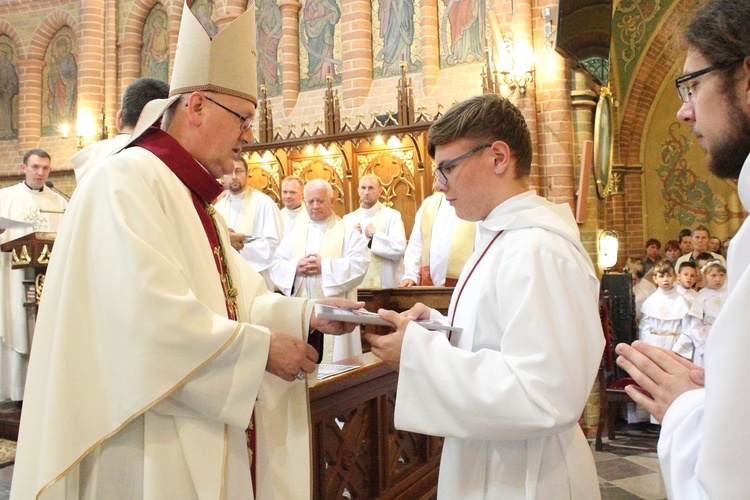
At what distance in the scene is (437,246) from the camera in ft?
21.0

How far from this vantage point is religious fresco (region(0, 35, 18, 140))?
12852 mm

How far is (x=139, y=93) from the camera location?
10.3 feet

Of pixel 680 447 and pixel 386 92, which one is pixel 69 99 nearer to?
pixel 386 92

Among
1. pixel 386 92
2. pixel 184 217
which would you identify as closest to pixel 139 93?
pixel 184 217

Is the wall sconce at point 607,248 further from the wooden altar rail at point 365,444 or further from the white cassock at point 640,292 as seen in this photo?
the wooden altar rail at point 365,444

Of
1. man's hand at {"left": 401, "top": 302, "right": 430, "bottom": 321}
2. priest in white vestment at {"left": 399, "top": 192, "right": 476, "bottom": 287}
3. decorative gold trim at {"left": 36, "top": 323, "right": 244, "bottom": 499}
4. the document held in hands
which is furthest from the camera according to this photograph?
priest in white vestment at {"left": 399, "top": 192, "right": 476, "bottom": 287}

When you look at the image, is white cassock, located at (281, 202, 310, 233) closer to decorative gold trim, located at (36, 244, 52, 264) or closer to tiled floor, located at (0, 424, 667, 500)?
decorative gold trim, located at (36, 244, 52, 264)

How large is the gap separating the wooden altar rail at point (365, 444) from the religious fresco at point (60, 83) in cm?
1095

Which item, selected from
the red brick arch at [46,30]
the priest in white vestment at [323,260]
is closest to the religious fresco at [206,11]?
the red brick arch at [46,30]

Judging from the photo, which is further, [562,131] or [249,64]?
[562,131]

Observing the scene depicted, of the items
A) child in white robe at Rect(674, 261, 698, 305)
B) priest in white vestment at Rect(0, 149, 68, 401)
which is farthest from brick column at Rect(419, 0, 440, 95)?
priest in white vestment at Rect(0, 149, 68, 401)

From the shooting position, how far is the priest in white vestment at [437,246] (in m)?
6.18

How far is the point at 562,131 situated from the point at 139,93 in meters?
4.89

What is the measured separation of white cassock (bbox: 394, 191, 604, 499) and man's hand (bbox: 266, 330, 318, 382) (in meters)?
0.35
